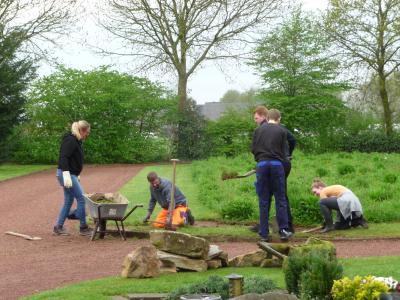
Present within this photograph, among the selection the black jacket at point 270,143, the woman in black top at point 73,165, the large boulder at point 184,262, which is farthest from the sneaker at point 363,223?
the large boulder at point 184,262

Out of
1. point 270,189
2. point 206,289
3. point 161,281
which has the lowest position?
point 161,281

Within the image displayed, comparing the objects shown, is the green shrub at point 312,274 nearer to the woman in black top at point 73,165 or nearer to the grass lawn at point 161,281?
the grass lawn at point 161,281

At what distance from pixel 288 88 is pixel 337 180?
1126 inches

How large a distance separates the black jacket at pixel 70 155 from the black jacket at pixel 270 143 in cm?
334

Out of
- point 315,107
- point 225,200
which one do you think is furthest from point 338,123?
point 225,200

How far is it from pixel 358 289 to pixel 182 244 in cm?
Answer: 350

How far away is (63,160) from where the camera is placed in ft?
43.9

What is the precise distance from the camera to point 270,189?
12.0 meters

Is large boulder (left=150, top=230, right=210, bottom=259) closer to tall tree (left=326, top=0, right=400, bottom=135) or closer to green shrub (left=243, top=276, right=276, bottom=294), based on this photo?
green shrub (left=243, top=276, right=276, bottom=294)

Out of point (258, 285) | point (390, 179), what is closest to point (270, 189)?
point (258, 285)

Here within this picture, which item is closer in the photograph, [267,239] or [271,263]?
[271,263]

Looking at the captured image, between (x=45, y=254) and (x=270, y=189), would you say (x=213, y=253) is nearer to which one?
(x=270, y=189)

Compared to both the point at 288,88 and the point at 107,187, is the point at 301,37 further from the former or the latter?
the point at 107,187

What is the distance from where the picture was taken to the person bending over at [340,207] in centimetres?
1344
